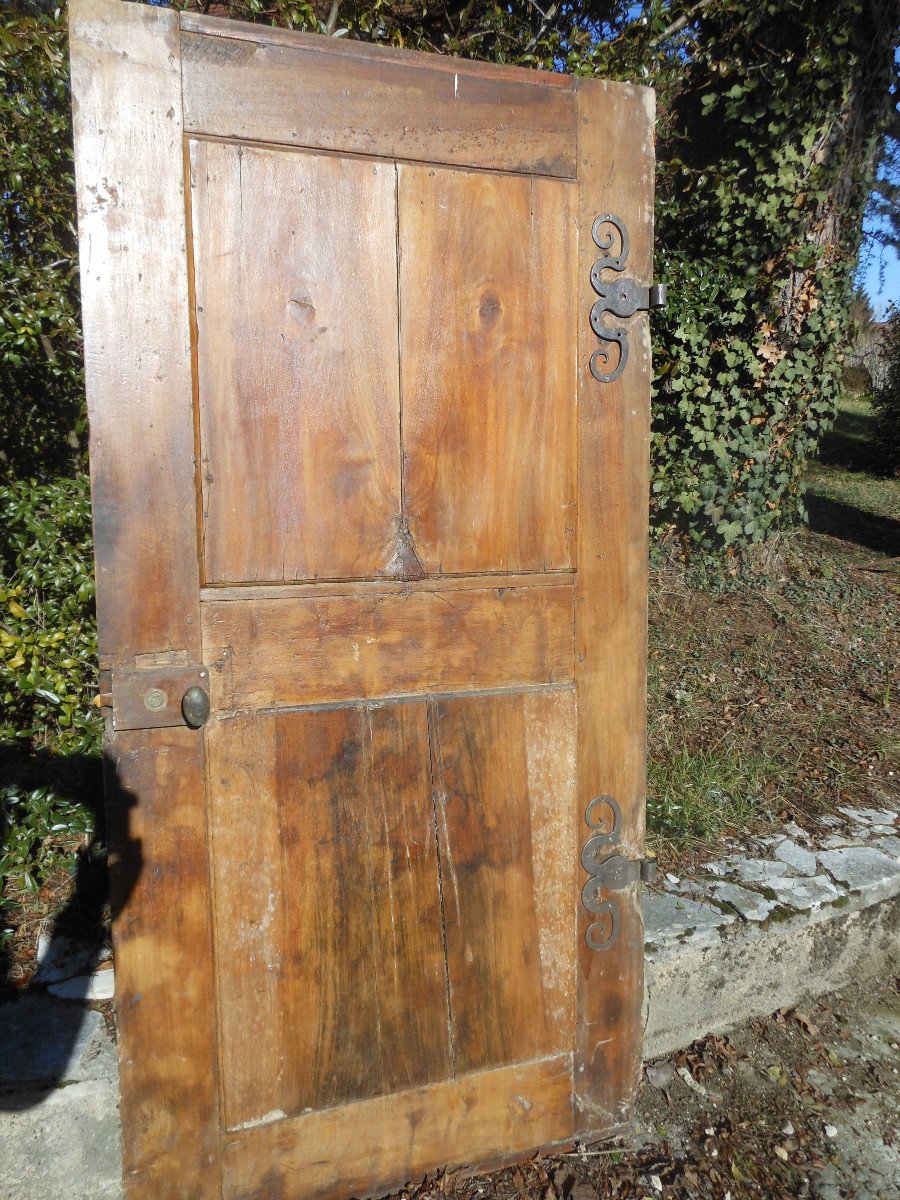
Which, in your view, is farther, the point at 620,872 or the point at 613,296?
the point at 620,872

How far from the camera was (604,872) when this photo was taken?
179 cm

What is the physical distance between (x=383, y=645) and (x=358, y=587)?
0.43ft

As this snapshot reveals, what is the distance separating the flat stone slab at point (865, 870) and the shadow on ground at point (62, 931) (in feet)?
7.15

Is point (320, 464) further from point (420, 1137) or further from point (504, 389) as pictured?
point (420, 1137)

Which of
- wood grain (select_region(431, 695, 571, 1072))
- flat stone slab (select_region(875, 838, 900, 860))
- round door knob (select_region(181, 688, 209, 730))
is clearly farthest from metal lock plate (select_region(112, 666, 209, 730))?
flat stone slab (select_region(875, 838, 900, 860))

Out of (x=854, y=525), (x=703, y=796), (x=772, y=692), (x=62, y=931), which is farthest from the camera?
(x=854, y=525)

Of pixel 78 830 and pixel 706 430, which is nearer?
pixel 78 830

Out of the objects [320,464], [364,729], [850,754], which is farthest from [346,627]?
[850,754]

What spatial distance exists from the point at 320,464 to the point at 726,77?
3888 millimetres

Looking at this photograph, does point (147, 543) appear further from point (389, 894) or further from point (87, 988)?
point (87, 988)

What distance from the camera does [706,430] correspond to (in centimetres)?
432

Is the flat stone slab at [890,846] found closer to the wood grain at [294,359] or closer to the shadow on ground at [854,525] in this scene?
the wood grain at [294,359]

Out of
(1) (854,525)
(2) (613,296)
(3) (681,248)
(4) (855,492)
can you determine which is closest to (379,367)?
(2) (613,296)

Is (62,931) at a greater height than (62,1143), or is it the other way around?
(62,931)
